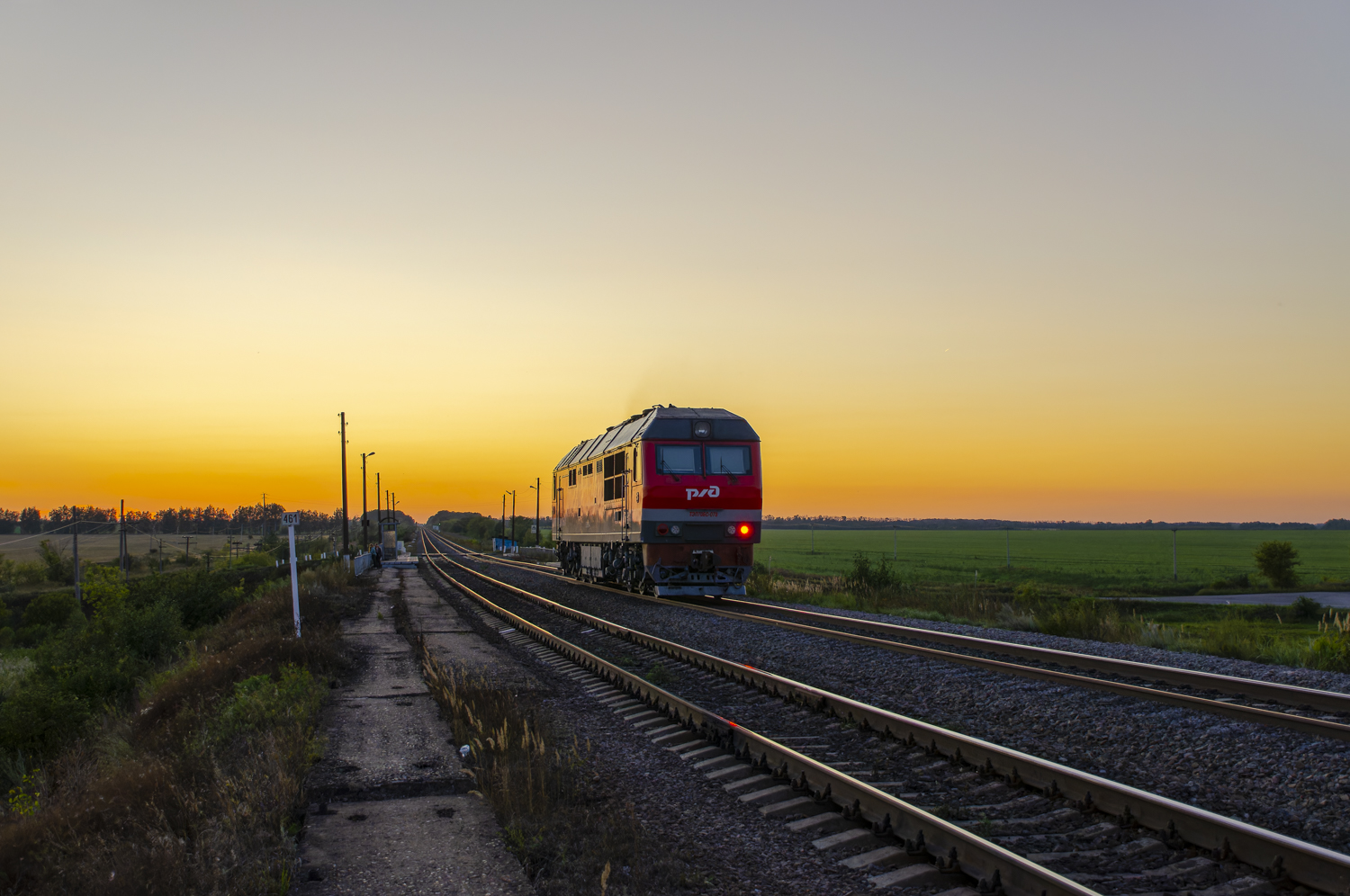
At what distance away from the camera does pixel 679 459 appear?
21406mm

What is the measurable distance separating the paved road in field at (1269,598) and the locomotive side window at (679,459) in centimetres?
2665

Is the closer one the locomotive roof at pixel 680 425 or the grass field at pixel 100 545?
the locomotive roof at pixel 680 425

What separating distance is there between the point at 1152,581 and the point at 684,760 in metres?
51.3

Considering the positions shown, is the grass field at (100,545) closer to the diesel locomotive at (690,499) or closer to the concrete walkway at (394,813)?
the diesel locomotive at (690,499)

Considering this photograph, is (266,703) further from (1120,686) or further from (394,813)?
(1120,686)

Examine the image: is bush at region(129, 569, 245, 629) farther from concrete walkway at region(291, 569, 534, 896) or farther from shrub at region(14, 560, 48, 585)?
shrub at region(14, 560, 48, 585)

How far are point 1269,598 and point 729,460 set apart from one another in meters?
30.9

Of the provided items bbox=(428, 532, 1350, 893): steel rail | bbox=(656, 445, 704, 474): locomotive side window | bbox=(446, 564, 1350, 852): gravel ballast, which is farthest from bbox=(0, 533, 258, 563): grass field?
bbox=(428, 532, 1350, 893): steel rail

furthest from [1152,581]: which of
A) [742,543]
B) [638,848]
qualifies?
[638,848]

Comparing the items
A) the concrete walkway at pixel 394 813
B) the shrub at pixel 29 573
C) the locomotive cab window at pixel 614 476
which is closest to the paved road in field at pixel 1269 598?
the locomotive cab window at pixel 614 476

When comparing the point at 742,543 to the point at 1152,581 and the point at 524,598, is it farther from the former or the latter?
the point at 1152,581

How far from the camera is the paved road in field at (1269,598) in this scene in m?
36.1

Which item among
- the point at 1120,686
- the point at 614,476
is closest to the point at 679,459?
the point at 614,476

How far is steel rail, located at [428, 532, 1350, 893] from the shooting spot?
4.25 metres
